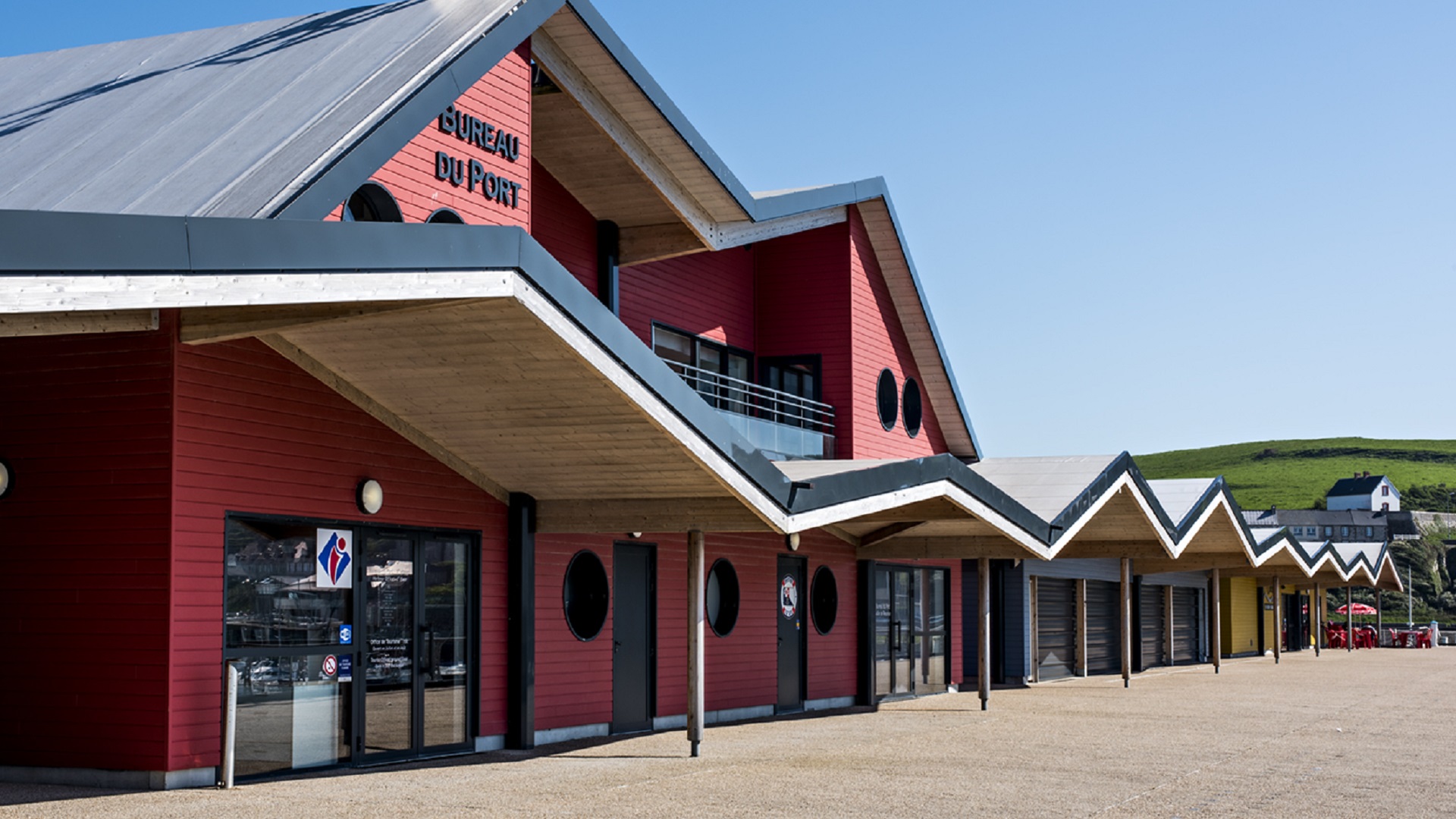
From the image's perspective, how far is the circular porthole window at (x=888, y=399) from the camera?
76.1 feet

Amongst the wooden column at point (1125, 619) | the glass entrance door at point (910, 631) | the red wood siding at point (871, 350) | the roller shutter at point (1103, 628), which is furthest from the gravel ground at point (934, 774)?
the roller shutter at point (1103, 628)

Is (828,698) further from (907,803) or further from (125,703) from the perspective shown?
(125,703)

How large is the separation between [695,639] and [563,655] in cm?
209

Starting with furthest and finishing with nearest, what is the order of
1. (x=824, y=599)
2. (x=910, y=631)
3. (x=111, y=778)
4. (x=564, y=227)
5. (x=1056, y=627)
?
1. (x=1056, y=627)
2. (x=910, y=631)
3. (x=824, y=599)
4. (x=564, y=227)
5. (x=111, y=778)

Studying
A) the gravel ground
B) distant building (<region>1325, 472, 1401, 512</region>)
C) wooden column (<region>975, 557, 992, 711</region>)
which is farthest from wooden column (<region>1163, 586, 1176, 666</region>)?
distant building (<region>1325, 472, 1401, 512</region>)

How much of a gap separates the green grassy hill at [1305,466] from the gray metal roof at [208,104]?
463 feet

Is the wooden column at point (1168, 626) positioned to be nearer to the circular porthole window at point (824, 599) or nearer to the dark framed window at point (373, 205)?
the circular porthole window at point (824, 599)

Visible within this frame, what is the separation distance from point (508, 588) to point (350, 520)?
2551 mm

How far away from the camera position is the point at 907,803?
11.4 m

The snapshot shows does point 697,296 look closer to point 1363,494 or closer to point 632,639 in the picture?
point 632,639

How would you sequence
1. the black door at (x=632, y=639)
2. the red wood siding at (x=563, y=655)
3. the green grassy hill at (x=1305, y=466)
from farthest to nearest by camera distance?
the green grassy hill at (x=1305, y=466) < the black door at (x=632, y=639) < the red wood siding at (x=563, y=655)

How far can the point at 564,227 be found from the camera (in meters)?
17.3

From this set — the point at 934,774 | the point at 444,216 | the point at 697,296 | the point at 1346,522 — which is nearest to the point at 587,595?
the point at 444,216

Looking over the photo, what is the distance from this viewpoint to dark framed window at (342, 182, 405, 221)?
13.2 m
